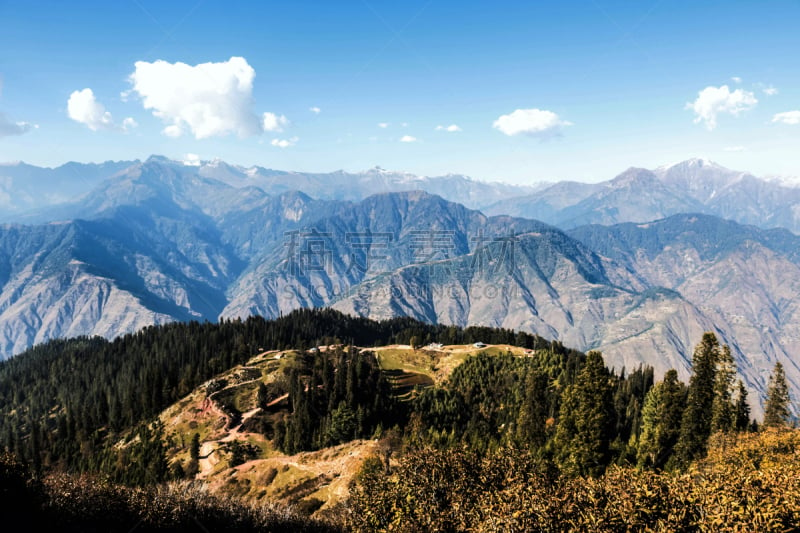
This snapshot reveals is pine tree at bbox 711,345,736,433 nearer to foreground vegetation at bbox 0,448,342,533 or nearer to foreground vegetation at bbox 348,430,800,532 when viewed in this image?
foreground vegetation at bbox 348,430,800,532

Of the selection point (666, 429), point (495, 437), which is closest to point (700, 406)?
point (666, 429)

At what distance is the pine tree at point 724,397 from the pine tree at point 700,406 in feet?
3.25

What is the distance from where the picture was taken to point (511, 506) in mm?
30547

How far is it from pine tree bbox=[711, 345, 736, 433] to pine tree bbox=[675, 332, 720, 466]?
99 cm

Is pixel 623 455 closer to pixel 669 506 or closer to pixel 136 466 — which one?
pixel 669 506

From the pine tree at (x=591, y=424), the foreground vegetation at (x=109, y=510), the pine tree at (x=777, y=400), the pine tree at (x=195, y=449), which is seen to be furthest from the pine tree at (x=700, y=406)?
the pine tree at (x=195, y=449)

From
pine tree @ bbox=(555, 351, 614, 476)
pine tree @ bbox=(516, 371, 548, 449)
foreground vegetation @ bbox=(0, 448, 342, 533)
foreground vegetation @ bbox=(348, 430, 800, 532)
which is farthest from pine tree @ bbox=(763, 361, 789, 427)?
foreground vegetation @ bbox=(0, 448, 342, 533)

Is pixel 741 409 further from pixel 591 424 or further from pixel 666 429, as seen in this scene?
pixel 591 424

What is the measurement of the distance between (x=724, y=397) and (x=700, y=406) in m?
4.52

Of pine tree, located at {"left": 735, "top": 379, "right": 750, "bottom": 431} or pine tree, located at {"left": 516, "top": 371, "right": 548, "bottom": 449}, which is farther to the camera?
pine tree, located at {"left": 516, "top": 371, "right": 548, "bottom": 449}

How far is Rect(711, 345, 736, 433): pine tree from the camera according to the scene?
8219 centimetres

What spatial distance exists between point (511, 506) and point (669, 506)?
11203mm

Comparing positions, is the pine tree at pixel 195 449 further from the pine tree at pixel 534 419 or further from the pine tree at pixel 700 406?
the pine tree at pixel 700 406

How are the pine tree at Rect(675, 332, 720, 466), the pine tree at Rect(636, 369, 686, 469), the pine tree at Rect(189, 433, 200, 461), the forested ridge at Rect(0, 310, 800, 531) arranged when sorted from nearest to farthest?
the forested ridge at Rect(0, 310, 800, 531) < the pine tree at Rect(675, 332, 720, 466) < the pine tree at Rect(636, 369, 686, 469) < the pine tree at Rect(189, 433, 200, 461)
